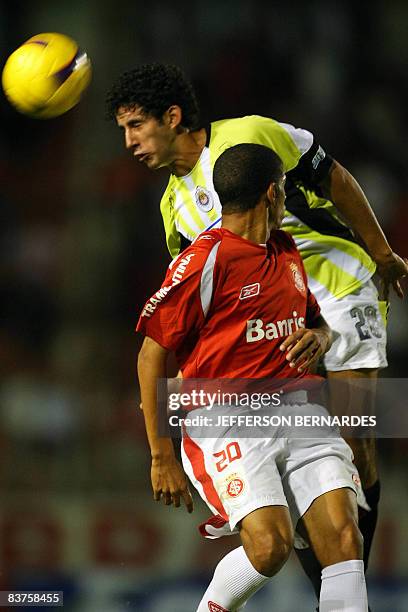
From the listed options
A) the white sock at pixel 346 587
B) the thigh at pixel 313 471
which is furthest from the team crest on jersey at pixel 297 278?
the white sock at pixel 346 587

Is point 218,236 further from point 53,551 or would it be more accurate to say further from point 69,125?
point 69,125

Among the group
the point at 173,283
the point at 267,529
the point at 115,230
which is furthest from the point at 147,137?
the point at 115,230

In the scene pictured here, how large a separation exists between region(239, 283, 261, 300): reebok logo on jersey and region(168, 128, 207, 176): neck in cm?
70

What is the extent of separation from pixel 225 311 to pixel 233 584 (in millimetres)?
811

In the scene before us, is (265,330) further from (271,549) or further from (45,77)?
(45,77)

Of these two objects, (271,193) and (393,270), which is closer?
(271,193)

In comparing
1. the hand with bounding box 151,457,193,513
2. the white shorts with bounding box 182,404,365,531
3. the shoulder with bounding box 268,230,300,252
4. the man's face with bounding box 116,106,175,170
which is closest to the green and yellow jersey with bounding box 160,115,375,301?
the man's face with bounding box 116,106,175,170

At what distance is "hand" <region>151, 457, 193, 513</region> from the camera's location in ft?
9.95

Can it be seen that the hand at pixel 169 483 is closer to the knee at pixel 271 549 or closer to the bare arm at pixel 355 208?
the knee at pixel 271 549

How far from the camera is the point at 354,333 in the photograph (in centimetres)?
376

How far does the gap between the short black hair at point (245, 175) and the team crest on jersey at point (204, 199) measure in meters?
0.37

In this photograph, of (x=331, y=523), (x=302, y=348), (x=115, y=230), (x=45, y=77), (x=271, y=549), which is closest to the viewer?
(x=271, y=549)

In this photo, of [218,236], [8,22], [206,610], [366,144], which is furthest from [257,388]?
[8,22]

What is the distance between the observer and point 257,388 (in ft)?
10.2
